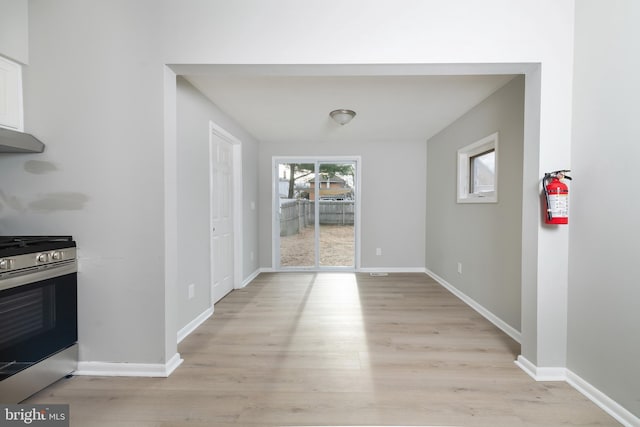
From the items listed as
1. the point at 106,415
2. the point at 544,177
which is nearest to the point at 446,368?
the point at 544,177

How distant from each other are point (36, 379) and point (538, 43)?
3.81 m

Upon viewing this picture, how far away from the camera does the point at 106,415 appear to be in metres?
1.65

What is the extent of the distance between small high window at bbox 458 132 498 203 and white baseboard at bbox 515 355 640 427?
5.02 feet

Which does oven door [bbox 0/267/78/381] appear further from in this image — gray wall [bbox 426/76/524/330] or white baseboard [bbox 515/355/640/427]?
gray wall [bbox 426/76/524/330]

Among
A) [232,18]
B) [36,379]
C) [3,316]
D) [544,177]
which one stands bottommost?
[36,379]

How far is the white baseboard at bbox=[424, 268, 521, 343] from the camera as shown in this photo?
259cm

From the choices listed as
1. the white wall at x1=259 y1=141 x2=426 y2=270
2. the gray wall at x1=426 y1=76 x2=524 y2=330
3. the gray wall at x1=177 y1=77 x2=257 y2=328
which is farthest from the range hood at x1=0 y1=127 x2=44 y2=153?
the gray wall at x1=426 y1=76 x2=524 y2=330

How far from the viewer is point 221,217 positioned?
367 centimetres

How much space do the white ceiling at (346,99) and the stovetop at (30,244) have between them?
1.55 meters

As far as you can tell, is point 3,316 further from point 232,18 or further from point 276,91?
point 276,91

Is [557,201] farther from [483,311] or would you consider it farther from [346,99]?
[346,99]

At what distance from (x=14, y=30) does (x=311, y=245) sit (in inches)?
166

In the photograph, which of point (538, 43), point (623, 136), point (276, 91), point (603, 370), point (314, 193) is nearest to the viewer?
point (623, 136)

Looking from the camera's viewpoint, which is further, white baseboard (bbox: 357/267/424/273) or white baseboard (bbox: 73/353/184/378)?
white baseboard (bbox: 357/267/424/273)
